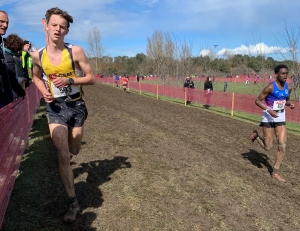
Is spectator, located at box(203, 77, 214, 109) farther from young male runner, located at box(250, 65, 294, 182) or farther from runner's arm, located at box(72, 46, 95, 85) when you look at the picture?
runner's arm, located at box(72, 46, 95, 85)

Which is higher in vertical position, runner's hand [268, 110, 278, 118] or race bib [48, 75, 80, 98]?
race bib [48, 75, 80, 98]

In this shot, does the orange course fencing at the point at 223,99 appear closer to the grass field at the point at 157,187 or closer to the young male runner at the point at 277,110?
the grass field at the point at 157,187

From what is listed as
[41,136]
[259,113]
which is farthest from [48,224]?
[259,113]

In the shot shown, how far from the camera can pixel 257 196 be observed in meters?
4.16

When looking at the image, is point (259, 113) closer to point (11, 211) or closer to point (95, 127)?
point (95, 127)

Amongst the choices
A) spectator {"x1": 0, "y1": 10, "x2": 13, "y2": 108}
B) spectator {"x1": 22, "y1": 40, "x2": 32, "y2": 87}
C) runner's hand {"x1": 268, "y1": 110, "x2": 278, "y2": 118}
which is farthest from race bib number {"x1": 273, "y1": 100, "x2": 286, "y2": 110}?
spectator {"x1": 22, "y1": 40, "x2": 32, "y2": 87}

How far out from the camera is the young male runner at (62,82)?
311cm

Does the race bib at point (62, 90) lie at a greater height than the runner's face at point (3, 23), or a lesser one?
lesser

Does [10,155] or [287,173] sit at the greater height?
[10,155]

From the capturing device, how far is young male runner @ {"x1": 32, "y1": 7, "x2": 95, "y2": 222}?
311cm

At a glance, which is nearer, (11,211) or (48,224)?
(48,224)

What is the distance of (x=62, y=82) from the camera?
3053mm

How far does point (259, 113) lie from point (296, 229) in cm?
969

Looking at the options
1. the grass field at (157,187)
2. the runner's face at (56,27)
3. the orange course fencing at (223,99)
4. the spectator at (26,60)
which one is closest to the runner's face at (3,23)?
the runner's face at (56,27)
